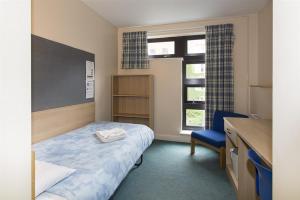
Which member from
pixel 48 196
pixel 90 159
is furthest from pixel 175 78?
pixel 48 196

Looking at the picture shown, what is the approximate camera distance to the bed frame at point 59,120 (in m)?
2.22

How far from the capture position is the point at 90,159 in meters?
1.68

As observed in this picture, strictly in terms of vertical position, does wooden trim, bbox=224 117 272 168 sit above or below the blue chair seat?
above

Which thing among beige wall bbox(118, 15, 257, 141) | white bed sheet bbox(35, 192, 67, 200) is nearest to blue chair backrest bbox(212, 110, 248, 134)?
beige wall bbox(118, 15, 257, 141)

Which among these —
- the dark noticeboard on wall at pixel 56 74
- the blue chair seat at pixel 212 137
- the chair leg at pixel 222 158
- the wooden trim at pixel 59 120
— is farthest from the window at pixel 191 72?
the wooden trim at pixel 59 120

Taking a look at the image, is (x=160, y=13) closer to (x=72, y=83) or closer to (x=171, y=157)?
(x=72, y=83)

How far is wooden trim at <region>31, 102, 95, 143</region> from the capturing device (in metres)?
2.23
